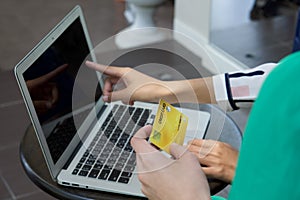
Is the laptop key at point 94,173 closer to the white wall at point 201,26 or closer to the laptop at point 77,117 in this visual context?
the laptop at point 77,117

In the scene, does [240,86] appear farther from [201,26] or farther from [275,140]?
[201,26]

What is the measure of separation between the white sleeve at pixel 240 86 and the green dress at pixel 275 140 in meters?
0.47

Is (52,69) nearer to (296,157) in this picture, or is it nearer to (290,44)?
(296,157)

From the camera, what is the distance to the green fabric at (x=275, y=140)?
24.1 inches

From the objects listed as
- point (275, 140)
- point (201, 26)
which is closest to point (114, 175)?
point (275, 140)

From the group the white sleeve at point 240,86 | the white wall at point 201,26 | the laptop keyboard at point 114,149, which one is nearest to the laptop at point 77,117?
the laptop keyboard at point 114,149

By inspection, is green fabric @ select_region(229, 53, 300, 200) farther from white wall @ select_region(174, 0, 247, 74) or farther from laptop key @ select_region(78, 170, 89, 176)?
white wall @ select_region(174, 0, 247, 74)

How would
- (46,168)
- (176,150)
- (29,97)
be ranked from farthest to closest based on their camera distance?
1. (46,168)
2. (29,97)
3. (176,150)

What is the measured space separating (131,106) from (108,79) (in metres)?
0.11

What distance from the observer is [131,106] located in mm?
1326

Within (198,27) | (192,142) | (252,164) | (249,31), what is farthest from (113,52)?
(252,164)

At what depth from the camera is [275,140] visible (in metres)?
0.64

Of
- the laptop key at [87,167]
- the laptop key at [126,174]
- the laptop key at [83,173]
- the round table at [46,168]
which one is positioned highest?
the laptop key at [87,167]

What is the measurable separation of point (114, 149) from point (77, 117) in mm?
119
